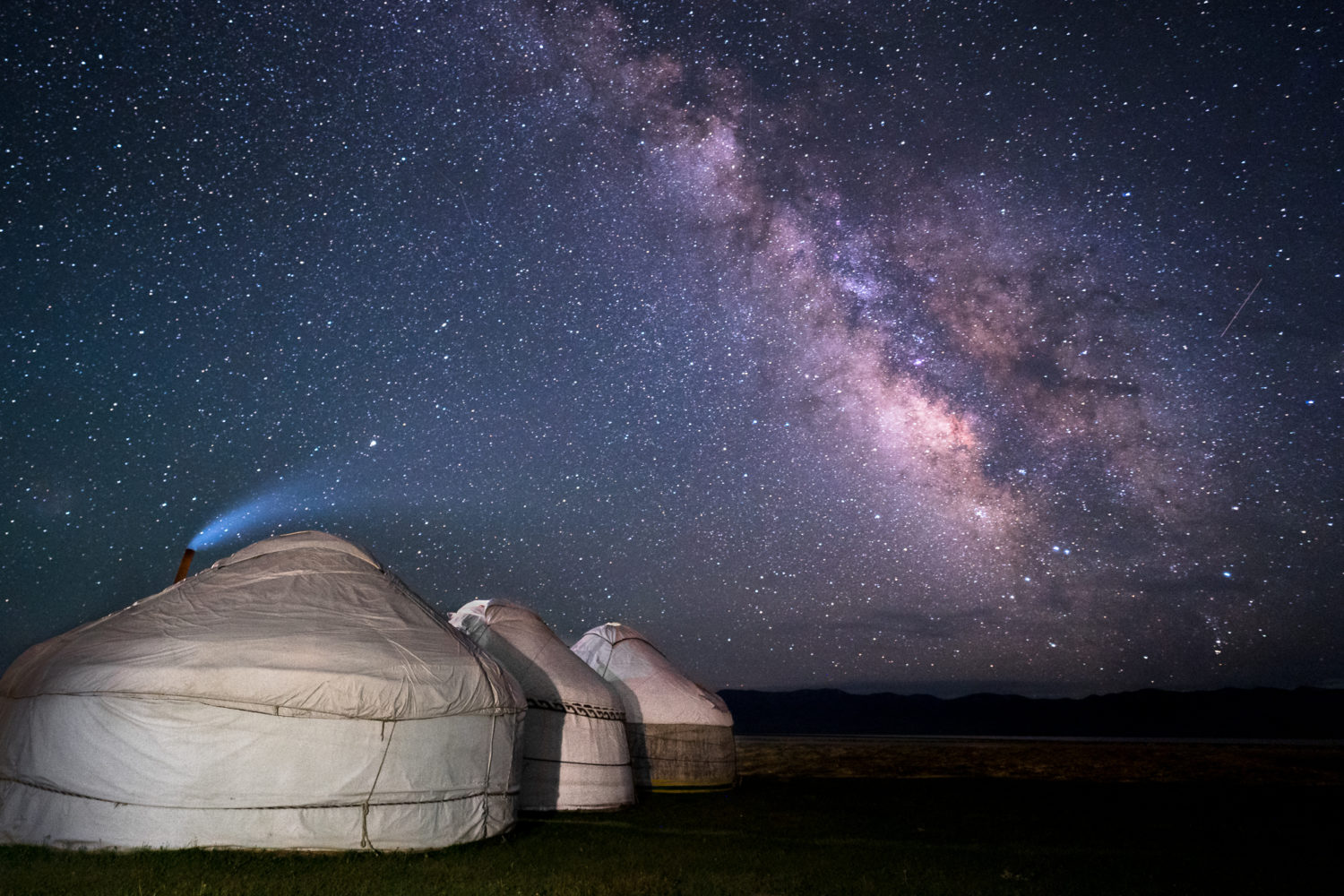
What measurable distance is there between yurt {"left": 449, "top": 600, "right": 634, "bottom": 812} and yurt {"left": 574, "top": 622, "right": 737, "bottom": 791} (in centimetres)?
210

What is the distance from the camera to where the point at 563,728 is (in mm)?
10172

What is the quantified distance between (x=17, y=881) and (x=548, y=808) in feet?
18.7

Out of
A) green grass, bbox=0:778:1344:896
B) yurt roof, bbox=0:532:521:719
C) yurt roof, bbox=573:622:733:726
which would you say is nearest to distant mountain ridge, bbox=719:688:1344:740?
yurt roof, bbox=573:622:733:726

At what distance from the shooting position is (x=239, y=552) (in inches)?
341

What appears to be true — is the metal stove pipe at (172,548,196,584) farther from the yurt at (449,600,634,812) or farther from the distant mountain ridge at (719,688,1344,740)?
the distant mountain ridge at (719,688,1344,740)

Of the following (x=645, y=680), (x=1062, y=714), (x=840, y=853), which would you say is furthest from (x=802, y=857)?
(x=1062, y=714)

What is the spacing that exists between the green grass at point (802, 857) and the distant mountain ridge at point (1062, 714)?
89.3 meters

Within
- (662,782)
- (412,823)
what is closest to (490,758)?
(412,823)

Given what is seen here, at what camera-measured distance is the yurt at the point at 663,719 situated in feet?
43.3

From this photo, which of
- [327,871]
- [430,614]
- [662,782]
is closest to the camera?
[327,871]

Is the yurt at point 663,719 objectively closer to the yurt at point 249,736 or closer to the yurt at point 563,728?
the yurt at point 563,728

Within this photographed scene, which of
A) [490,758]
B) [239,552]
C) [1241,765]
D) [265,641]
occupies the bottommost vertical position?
[1241,765]

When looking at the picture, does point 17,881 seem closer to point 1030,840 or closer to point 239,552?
point 239,552

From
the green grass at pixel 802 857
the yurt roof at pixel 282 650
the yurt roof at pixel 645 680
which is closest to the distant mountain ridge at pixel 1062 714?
the yurt roof at pixel 645 680
